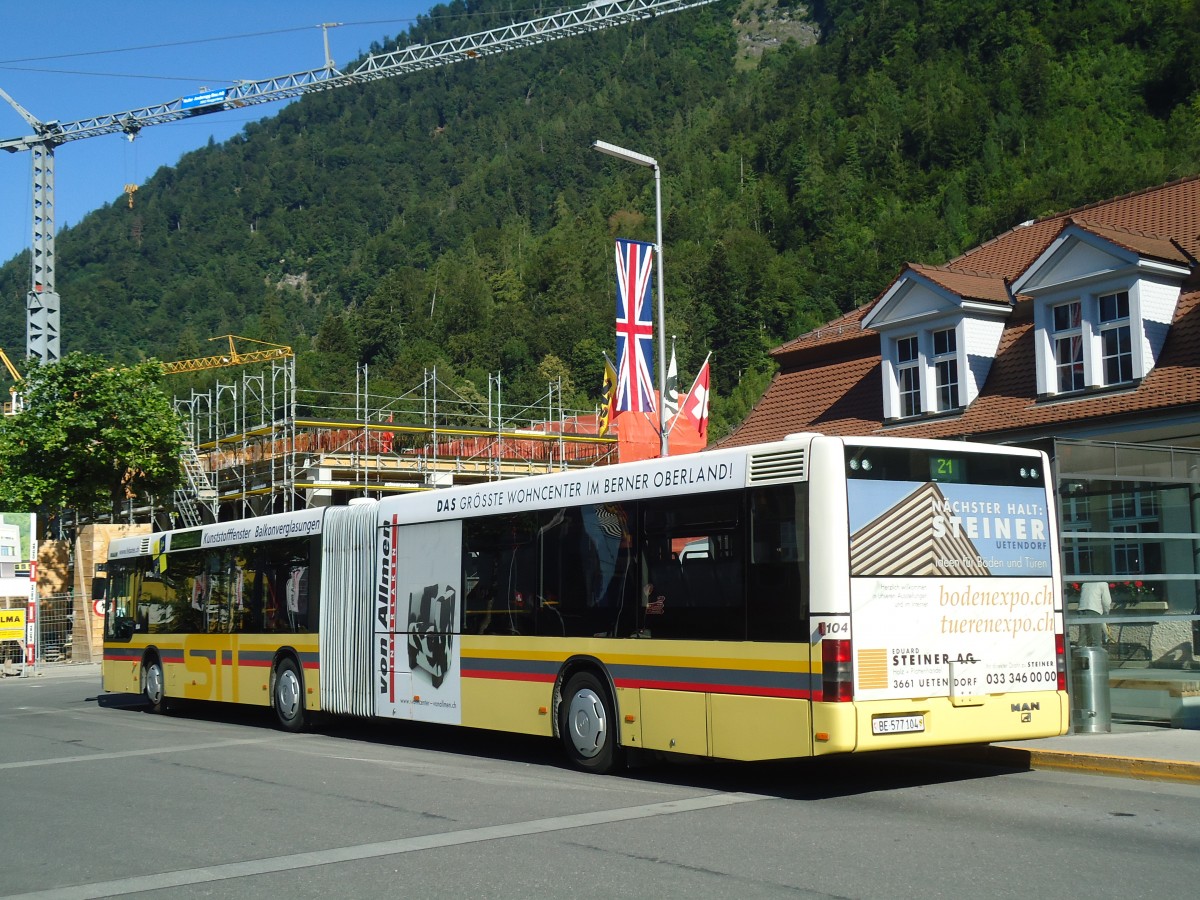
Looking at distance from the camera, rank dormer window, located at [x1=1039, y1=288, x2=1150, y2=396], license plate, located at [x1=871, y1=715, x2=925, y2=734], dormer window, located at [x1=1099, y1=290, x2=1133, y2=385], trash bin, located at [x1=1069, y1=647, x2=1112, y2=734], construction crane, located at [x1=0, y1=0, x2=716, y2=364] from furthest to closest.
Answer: construction crane, located at [x1=0, y1=0, x2=716, y2=364]
dormer window, located at [x1=1099, y1=290, x2=1133, y2=385]
dormer window, located at [x1=1039, y1=288, x2=1150, y2=396]
trash bin, located at [x1=1069, y1=647, x2=1112, y2=734]
license plate, located at [x1=871, y1=715, x2=925, y2=734]

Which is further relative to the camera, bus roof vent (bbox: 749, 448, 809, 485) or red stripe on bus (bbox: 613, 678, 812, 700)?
bus roof vent (bbox: 749, 448, 809, 485)

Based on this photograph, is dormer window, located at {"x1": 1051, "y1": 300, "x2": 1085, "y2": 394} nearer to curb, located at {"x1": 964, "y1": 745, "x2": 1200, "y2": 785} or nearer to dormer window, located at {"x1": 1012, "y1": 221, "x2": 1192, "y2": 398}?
dormer window, located at {"x1": 1012, "y1": 221, "x2": 1192, "y2": 398}

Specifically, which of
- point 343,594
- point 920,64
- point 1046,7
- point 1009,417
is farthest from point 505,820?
point 920,64

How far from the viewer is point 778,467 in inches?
411

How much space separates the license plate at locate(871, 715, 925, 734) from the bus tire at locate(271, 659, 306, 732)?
9.15 meters

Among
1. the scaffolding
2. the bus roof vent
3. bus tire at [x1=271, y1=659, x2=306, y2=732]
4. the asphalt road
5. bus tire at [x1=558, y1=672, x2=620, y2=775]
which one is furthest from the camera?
the scaffolding

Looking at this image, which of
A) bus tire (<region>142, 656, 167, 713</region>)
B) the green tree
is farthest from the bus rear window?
the green tree

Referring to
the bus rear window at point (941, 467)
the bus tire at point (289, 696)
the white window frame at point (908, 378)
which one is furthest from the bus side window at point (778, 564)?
the white window frame at point (908, 378)

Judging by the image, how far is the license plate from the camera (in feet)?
32.6

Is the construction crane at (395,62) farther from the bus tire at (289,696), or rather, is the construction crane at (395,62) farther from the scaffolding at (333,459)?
the bus tire at (289,696)

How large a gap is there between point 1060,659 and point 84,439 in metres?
34.6

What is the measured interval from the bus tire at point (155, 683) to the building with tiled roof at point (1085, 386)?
11887 millimetres

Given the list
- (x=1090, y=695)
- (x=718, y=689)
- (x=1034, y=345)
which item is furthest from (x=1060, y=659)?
(x=1034, y=345)

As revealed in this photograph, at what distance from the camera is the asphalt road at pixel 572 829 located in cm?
736
